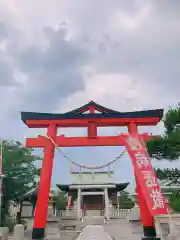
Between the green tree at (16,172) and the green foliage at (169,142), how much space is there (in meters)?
12.6

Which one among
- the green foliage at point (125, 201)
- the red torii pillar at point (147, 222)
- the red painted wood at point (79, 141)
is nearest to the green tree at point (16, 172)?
the red painted wood at point (79, 141)

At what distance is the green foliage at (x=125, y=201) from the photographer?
41.8 m

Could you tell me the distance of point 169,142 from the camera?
1322 centimetres

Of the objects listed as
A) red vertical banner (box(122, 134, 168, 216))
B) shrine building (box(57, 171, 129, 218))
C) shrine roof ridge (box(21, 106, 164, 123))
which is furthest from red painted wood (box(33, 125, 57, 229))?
shrine building (box(57, 171, 129, 218))

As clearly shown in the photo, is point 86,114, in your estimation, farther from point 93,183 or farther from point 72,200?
point 72,200

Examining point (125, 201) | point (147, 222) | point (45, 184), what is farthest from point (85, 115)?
point (125, 201)

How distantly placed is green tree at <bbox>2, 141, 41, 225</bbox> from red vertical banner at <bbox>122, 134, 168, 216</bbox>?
10.6 meters

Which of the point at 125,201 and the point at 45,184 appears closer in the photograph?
the point at 45,184

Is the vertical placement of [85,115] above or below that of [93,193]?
above

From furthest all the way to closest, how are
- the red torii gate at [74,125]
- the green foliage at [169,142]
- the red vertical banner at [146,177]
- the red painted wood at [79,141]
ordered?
the red painted wood at [79,141] < the red torii gate at [74,125] < the red vertical banner at [146,177] < the green foliage at [169,142]

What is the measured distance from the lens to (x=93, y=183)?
Result: 130 feet

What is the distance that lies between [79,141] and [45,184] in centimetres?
291

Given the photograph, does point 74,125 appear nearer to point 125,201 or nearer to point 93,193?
point 93,193

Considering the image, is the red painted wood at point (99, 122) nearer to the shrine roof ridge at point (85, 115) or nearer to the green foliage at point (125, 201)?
the shrine roof ridge at point (85, 115)
